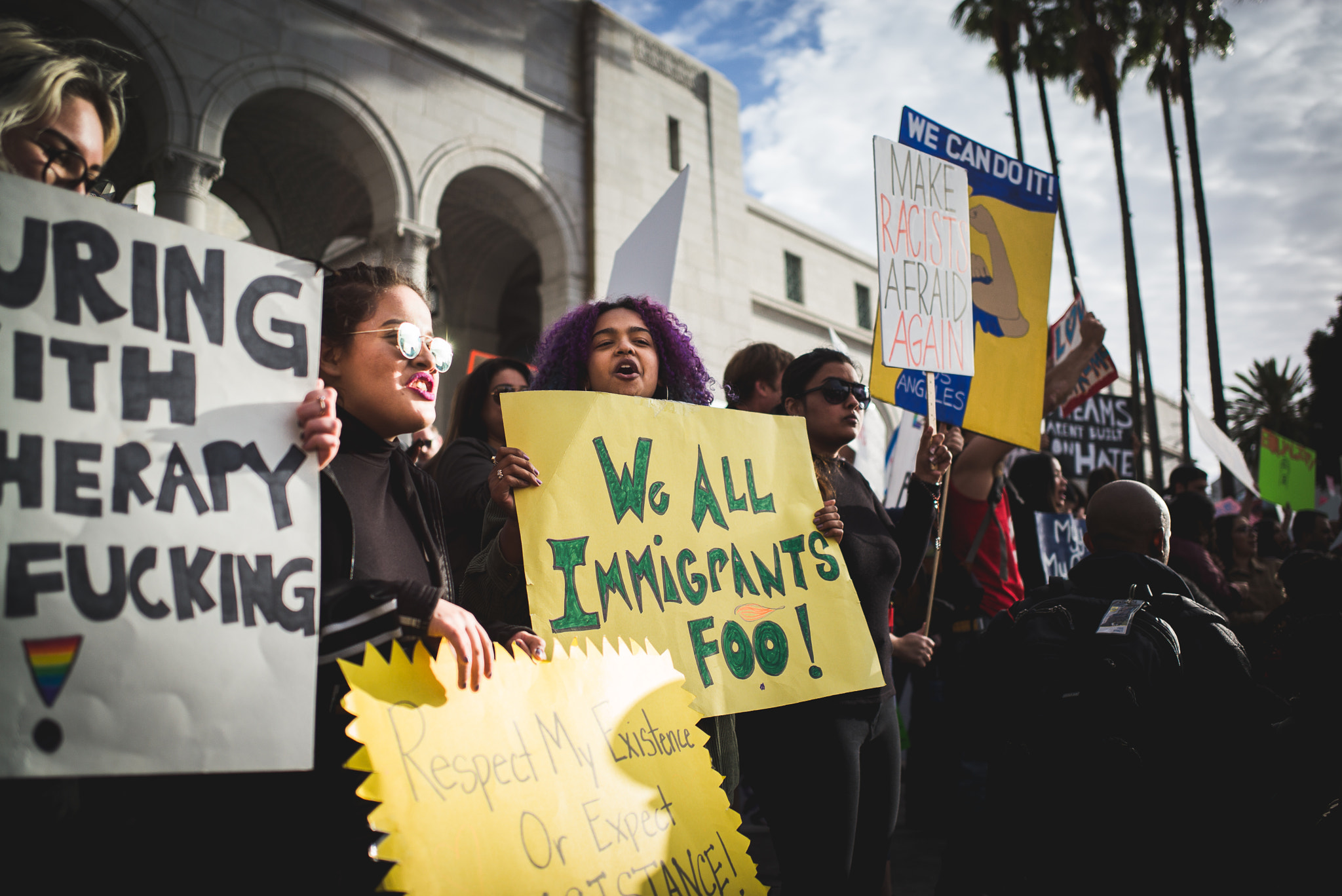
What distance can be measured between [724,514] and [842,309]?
742 inches

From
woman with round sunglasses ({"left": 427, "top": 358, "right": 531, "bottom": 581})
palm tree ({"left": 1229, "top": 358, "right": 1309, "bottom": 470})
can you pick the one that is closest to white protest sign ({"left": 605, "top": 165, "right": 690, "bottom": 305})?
woman with round sunglasses ({"left": 427, "top": 358, "right": 531, "bottom": 581})

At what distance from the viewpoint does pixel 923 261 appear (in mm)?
3096

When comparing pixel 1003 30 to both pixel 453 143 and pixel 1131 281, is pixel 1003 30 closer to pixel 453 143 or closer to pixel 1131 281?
pixel 1131 281

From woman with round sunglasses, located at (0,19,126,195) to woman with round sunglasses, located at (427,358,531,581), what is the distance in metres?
0.95

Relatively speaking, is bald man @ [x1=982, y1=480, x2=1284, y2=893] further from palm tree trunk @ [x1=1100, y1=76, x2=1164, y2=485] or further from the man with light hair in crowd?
palm tree trunk @ [x1=1100, y1=76, x2=1164, y2=485]

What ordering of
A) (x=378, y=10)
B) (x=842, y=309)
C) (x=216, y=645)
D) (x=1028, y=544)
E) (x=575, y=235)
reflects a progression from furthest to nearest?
(x=842, y=309) → (x=575, y=235) → (x=378, y=10) → (x=1028, y=544) → (x=216, y=645)

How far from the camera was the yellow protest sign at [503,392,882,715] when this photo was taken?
1.88 m

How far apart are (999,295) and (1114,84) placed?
1885cm

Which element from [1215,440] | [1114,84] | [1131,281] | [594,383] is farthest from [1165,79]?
[594,383]

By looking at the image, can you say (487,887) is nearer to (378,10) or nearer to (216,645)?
(216,645)

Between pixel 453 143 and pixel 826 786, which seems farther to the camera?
pixel 453 143

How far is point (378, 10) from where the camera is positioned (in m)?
10.5

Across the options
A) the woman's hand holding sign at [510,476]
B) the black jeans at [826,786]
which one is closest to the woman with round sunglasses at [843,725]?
the black jeans at [826,786]

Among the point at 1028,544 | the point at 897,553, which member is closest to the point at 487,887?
the point at 897,553
